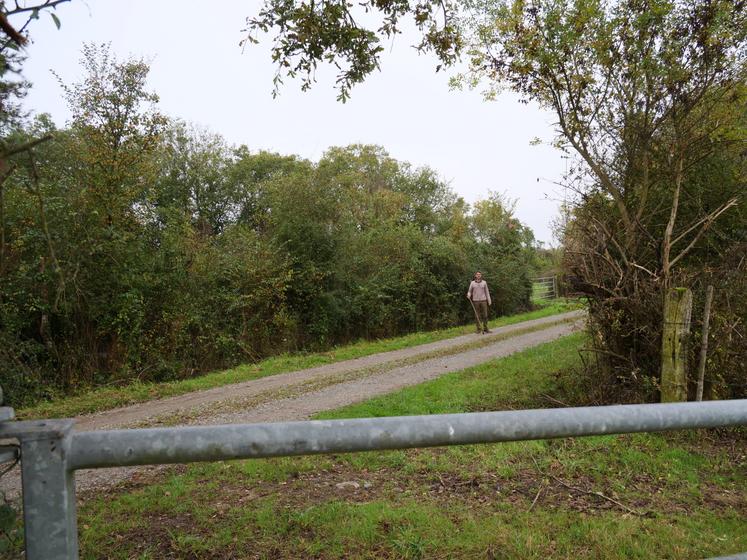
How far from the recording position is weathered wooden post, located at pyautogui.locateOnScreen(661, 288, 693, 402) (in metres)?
6.52

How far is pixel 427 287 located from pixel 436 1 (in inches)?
643

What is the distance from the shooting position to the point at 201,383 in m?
11.0

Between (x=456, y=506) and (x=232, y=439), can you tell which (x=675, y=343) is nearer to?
(x=456, y=506)

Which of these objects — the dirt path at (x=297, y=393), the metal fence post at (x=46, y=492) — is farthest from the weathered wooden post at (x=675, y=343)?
the metal fence post at (x=46, y=492)

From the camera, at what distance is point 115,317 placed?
12078 millimetres

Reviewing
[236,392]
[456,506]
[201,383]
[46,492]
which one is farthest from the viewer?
[201,383]

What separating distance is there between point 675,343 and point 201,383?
28.8 feet

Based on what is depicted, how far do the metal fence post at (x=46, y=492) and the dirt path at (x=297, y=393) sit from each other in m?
4.54

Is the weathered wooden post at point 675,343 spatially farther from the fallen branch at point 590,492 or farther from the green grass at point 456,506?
the fallen branch at point 590,492

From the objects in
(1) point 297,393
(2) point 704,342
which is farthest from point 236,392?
(2) point 704,342

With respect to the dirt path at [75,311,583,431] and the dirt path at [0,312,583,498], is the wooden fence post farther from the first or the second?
the dirt path at [75,311,583,431]

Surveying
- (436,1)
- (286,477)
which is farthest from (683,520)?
(436,1)

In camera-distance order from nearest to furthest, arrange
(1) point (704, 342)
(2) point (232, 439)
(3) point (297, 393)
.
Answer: (2) point (232, 439)
(1) point (704, 342)
(3) point (297, 393)

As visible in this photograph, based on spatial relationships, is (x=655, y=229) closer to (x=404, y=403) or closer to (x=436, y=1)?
(x=404, y=403)
